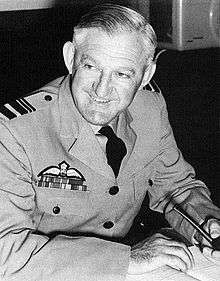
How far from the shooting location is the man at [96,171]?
1082mm

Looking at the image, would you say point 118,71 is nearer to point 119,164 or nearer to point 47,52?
point 119,164

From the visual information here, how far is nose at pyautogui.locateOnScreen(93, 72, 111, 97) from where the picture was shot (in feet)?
4.02

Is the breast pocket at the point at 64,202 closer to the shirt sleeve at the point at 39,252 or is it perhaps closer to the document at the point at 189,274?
the shirt sleeve at the point at 39,252

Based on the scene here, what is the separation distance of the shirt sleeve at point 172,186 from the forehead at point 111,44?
348 mm

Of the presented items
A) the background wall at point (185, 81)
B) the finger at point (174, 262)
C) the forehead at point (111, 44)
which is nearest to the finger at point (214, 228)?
the finger at point (174, 262)

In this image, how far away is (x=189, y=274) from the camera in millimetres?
1061

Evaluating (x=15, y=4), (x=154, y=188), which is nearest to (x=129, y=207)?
(x=154, y=188)

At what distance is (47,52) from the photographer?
2004 millimetres

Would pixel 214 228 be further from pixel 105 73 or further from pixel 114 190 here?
pixel 105 73

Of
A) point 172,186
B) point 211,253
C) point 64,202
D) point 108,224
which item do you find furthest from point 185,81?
point 211,253

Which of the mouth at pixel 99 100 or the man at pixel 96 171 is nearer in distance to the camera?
the man at pixel 96 171

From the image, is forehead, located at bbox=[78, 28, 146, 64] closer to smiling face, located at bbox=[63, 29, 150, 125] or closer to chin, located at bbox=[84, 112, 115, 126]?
smiling face, located at bbox=[63, 29, 150, 125]

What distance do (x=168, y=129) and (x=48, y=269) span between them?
0.63 m

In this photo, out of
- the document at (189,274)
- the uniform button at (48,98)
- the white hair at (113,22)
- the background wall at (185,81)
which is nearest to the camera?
the document at (189,274)
